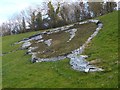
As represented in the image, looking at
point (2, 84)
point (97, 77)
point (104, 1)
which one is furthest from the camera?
point (104, 1)

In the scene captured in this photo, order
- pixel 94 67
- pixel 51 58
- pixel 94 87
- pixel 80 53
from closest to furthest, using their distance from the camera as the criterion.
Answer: pixel 94 87, pixel 94 67, pixel 80 53, pixel 51 58

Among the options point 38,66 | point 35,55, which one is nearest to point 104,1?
point 35,55

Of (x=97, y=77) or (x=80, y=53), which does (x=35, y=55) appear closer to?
(x=80, y=53)

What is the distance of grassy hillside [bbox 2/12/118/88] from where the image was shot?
2584 centimetres

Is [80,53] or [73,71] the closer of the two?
[73,71]

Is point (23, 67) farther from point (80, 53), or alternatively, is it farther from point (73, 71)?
point (73, 71)

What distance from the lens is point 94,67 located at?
28797 mm

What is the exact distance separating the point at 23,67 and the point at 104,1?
72340mm

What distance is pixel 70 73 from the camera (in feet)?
98.2

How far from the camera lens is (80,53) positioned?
1478 inches

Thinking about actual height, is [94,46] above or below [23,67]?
above

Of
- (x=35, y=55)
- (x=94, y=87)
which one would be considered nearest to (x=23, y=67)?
(x=35, y=55)

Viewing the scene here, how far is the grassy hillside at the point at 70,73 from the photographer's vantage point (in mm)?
25836

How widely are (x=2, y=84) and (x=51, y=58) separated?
33.7ft
